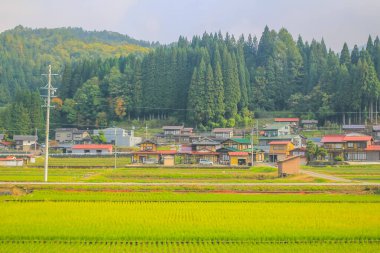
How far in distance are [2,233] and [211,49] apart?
7844 centimetres

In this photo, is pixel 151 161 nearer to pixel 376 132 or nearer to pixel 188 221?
pixel 376 132

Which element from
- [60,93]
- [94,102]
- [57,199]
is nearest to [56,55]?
[60,93]

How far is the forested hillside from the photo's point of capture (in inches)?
2867

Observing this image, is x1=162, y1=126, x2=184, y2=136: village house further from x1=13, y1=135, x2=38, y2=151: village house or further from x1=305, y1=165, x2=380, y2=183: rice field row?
x1=305, y1=165, x2=380, y2=183: rice field row

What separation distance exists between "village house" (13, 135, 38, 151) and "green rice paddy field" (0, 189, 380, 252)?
152 feet

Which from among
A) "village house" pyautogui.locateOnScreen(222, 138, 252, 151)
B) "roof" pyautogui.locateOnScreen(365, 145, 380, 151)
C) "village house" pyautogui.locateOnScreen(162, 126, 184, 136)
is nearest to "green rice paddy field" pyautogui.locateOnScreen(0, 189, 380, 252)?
"roof" pyautogui.locateOnScreen(365, 145, 380, 151)

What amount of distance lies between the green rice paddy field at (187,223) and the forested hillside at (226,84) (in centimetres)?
5001

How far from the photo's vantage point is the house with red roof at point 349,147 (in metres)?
53.6

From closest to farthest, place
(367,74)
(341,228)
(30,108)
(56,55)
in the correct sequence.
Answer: (341,228) < (367,74) < (30,108) < (56,55)

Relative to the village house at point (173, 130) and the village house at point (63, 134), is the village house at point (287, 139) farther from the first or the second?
the village house at point (63, 134)

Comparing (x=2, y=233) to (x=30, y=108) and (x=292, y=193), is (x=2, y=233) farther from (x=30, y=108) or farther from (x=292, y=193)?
(x=30, y=108)

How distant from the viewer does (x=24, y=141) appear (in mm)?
68125

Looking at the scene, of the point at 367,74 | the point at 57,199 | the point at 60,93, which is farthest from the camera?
the point at 60,93

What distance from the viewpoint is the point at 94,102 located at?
264ft
